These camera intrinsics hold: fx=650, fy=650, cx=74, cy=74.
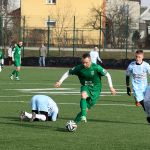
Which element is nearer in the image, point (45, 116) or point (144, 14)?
point (45, 116)

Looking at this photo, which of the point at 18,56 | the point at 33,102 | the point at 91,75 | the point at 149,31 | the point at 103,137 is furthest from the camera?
the point at 149,31

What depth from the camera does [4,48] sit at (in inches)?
2245

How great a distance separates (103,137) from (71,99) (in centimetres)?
938

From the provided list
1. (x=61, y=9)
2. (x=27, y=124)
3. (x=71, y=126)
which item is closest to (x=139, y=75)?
(x=27, y=124)

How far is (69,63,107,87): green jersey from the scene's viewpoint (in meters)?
14.6

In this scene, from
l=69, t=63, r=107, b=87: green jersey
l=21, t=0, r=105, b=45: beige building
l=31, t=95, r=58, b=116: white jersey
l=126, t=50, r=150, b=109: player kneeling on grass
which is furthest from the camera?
l=21, t=0, r=105, b=45: beige building

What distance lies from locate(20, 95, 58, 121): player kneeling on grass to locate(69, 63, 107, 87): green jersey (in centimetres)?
123

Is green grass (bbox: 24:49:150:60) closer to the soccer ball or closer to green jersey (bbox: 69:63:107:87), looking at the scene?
green jersey (bbox: 69:63:107:87)

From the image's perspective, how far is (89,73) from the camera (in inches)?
575

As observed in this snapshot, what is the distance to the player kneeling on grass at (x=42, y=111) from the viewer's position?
15.4m

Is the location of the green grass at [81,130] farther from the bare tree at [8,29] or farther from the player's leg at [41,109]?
the bare tree at [8,29]

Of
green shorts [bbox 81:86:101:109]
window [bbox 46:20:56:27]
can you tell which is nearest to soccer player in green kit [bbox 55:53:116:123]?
green shorts [bbox 81:86:101:109]

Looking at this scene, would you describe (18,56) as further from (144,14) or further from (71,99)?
(144,14)

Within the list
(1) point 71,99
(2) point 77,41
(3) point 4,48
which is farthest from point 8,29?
(1) point 71,99
